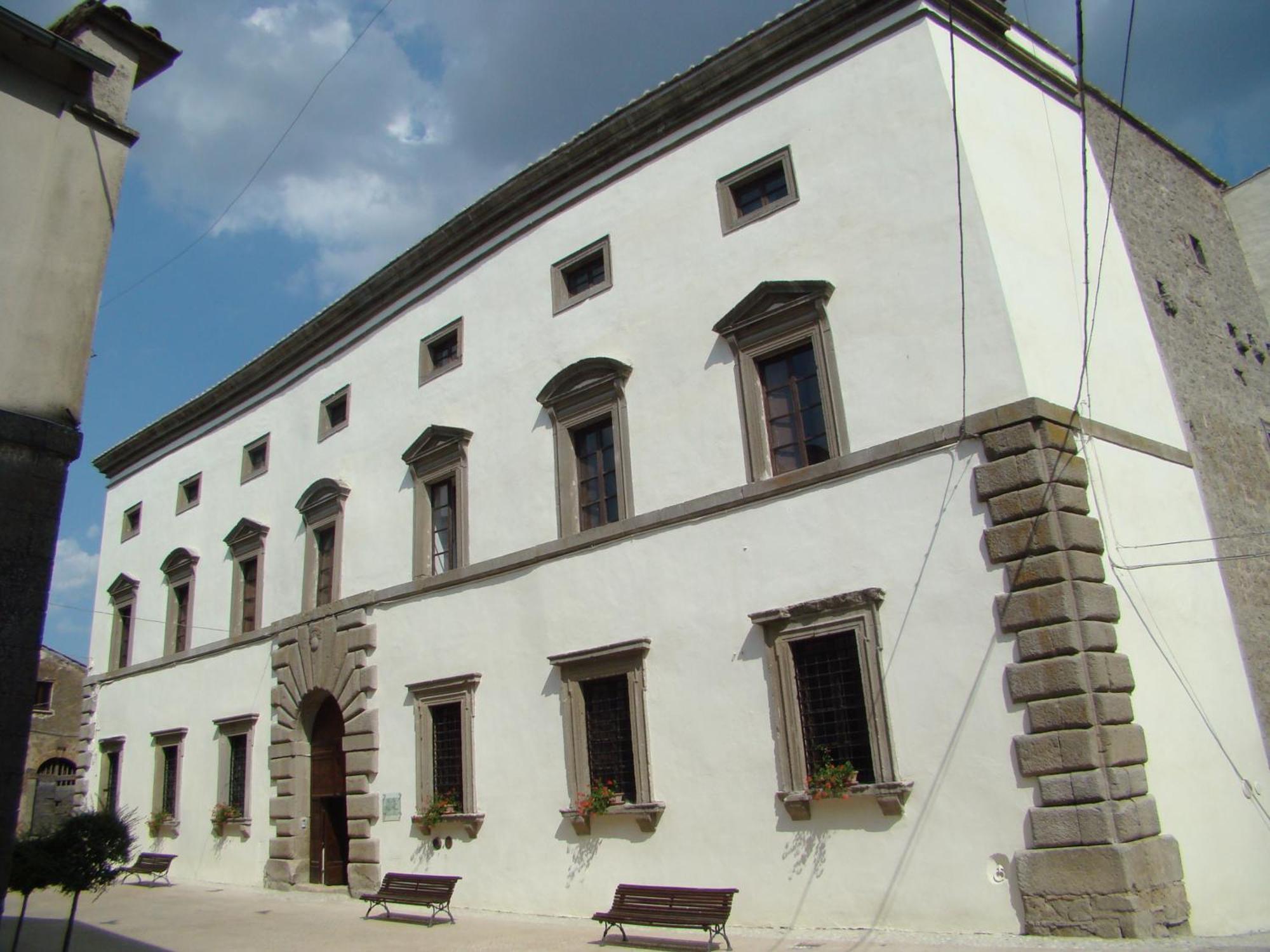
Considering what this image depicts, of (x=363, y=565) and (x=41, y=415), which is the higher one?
(x=363, y=565)

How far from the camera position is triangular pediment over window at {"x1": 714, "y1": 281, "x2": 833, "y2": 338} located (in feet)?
37.3

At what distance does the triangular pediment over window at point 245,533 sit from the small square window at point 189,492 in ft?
7.71

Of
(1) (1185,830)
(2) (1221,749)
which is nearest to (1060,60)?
(2) (1221,749)

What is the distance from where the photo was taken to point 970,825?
30.3ft

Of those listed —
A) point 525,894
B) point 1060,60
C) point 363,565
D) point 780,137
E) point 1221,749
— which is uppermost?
point 1060,60

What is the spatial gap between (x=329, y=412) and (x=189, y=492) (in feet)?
18.6

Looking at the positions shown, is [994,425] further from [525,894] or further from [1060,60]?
[525,894]

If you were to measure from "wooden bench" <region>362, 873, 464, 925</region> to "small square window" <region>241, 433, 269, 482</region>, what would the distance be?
31.0 ft

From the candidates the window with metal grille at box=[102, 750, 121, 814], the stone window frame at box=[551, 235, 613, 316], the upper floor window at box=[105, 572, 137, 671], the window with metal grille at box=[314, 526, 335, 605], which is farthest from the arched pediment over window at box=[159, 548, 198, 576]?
the stone window frame at box=[551, 235, 613, 316]

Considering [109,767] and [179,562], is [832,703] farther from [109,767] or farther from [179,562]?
[109,767]

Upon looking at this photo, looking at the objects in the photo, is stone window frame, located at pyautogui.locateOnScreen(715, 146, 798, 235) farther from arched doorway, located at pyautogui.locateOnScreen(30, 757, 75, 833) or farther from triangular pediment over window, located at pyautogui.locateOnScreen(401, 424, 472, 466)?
arched doorway, located at pyautogui.locateOnScreen(30, 757, 75, 833)

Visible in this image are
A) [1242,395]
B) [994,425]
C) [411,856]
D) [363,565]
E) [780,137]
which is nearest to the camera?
[994,425]

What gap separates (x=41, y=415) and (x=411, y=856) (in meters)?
9.50

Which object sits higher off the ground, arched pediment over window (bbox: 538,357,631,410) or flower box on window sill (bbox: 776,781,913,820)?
arched pediment over window (bbox: 538,357,631,410)
